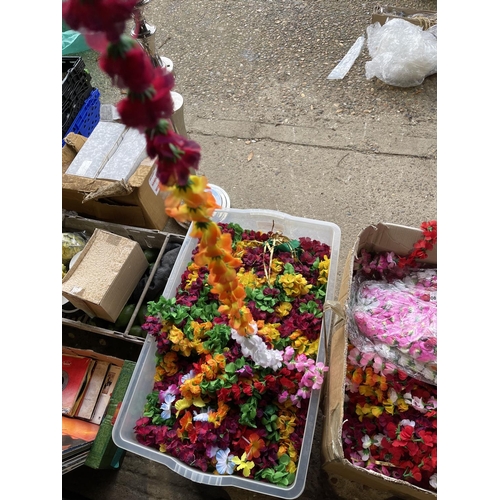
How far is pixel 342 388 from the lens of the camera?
1.22 meters

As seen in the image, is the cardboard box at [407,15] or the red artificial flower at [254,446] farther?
the cardboard box at [407,15]

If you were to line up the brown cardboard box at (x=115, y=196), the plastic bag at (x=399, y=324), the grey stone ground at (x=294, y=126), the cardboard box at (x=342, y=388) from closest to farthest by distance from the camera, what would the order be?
the cardboard box at (x=342, y=388) < the plastic bag at (x=399, y=324) < the grey stone ground at (x=294, y=126) < the brown cardboard box at (x=115, y=196)

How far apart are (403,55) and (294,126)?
89 centimetres

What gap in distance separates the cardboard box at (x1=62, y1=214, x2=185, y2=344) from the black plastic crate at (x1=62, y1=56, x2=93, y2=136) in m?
0.66

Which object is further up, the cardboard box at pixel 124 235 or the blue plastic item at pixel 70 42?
the blue plastic item at pixel 70 42

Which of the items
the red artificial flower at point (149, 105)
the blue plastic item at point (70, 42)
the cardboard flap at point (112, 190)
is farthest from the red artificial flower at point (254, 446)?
the blue plastic item at point (70, 42)

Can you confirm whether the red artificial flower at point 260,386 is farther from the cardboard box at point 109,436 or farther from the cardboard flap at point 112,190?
the cardboard flap at point 112,190

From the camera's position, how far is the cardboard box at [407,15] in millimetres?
2859

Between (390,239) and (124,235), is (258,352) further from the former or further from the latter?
(124,235)

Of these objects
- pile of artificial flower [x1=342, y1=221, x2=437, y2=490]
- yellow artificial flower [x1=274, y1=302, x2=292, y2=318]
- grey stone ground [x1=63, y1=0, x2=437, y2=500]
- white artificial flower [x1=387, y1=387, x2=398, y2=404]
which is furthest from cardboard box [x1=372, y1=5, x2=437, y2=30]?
white artificial flower [x1=387, y1=387, x2=398, y2=404]

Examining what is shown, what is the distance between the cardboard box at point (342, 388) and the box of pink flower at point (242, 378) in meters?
0.07

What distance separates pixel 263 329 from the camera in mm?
1444

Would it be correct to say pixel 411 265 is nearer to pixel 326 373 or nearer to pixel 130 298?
pixel 326 373

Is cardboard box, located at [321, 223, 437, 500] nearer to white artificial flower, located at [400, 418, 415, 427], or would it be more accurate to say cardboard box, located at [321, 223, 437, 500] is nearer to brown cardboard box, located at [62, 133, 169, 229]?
white artificial flower, located at [400, 418, 415, 427]
